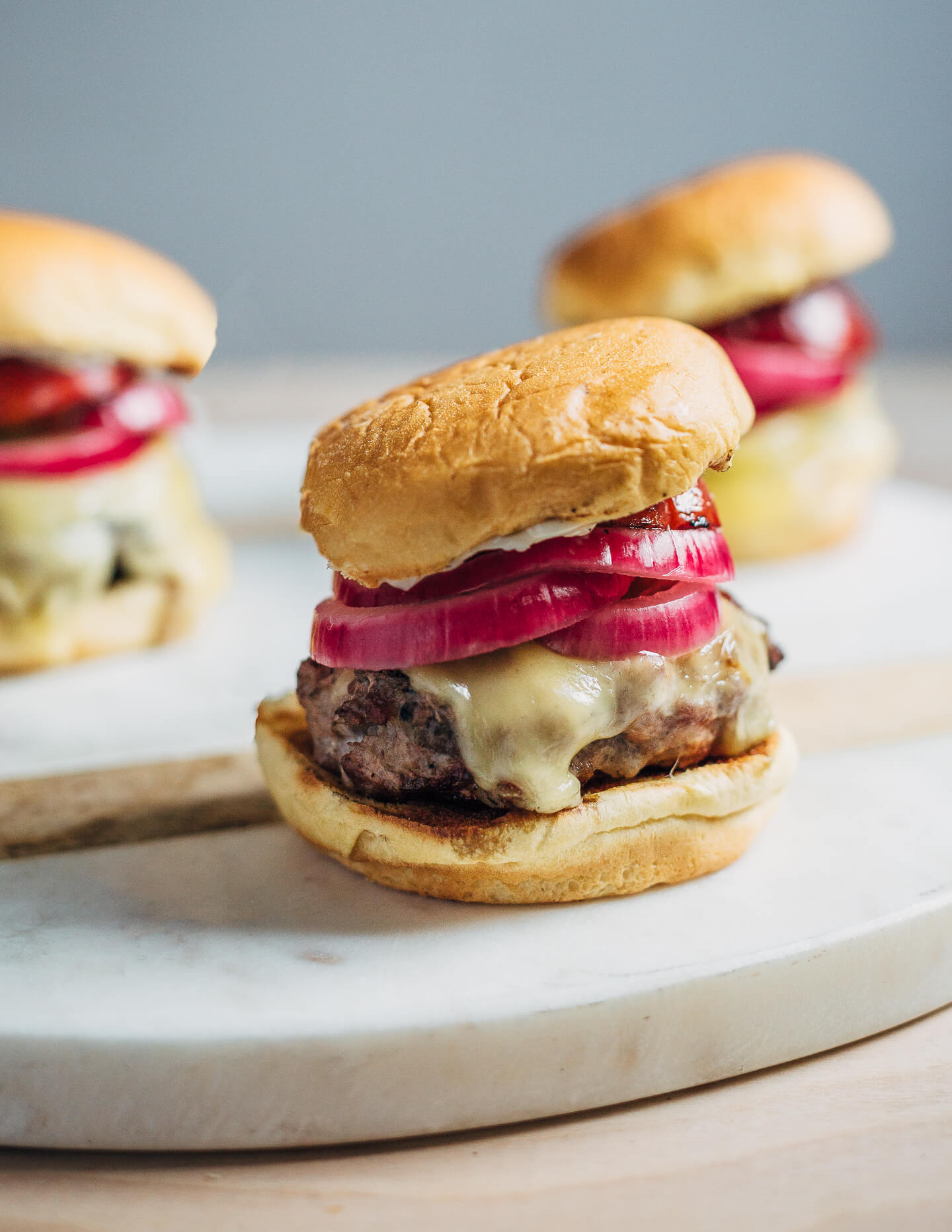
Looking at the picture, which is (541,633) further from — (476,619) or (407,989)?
(407,989)

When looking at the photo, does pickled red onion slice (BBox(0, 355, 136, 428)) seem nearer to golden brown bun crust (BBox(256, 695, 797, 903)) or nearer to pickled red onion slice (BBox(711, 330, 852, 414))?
golden brown bun crust (BBox(256, 695, 797, 903))

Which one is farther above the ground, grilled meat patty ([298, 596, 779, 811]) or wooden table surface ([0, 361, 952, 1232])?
grilled meat patty ([298, 596, 779, 811])

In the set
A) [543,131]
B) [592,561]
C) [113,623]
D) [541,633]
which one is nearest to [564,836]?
[541,633]

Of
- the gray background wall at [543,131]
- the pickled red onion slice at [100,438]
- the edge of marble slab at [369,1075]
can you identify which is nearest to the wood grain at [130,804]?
the edge of marble slab at [369,1075]

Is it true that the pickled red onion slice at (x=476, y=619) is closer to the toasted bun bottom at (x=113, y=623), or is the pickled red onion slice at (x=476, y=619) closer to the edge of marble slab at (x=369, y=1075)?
the edge of marble slab at (x=369, y=1075)

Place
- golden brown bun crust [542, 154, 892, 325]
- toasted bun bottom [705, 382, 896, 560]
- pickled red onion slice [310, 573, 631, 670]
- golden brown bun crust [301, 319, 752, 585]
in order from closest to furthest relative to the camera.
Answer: golden brown bun crust [301, 319, 752, 585] < pickled red onion slice [310, 573, 631, 670] < golden brown bun crust [542, 154, 892, 325] < toasted bun bottom [705, 382, 896, 560]

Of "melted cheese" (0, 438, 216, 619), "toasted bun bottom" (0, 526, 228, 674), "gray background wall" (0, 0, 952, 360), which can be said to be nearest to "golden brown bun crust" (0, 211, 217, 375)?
"melted cheese" (0, 438, 216, 619)
